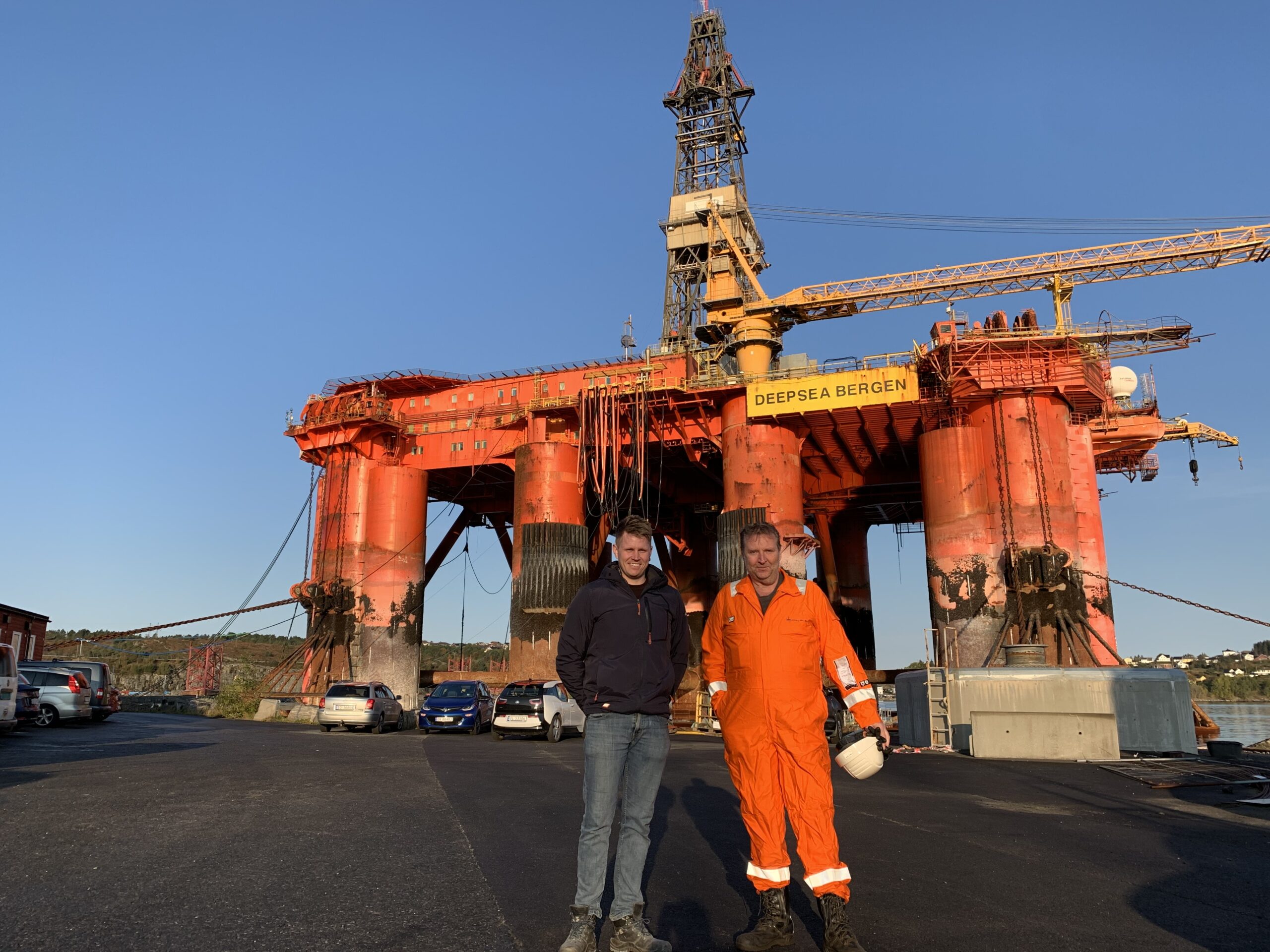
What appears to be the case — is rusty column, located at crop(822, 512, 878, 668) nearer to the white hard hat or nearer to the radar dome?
the radar dome

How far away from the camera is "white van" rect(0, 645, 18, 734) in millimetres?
15914

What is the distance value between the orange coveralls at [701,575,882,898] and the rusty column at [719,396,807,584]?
1163 inches

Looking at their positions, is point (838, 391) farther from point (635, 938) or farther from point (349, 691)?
point (635, 938)

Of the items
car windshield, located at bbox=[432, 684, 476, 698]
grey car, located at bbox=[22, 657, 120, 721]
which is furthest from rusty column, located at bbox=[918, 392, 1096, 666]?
grey car, located at bbox=[22, 657, 120, 721]

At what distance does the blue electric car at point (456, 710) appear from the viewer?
26.2 m

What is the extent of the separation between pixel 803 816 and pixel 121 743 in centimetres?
1696

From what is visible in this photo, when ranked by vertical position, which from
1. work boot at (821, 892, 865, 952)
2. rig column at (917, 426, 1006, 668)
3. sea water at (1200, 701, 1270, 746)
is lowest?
sea water at (1200, 701, 1270, 746)

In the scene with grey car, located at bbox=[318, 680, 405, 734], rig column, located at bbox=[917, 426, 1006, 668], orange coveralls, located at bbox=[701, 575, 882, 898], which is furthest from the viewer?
rig column, located at bbox=[917, 426, 1006, 668]

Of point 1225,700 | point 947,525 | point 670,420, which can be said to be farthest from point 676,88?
point 1225,700

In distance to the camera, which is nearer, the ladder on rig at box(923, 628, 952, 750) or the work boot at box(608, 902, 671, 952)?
the work boot at box(608, 902, 671, 952)

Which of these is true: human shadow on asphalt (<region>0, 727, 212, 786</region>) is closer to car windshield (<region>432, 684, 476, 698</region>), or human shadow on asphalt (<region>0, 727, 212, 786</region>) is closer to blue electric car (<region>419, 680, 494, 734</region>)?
blue electric car (<region>419, 680, 494, 734</region>)

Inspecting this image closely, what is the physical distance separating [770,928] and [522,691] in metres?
20.4

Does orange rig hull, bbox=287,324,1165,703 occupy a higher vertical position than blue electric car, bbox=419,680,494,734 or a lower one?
higher

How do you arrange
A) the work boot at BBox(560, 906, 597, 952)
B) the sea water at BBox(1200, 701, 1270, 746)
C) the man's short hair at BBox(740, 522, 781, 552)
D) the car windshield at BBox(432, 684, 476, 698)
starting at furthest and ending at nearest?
the sea water at BBox(1200, 701, 1270, 746) → the car windshield at BBox(432, 684, 476, 698) → the man's short hair at BBox(740, 522, 781, 552) → the work boot at BBox(560, 906, 597, 952)
